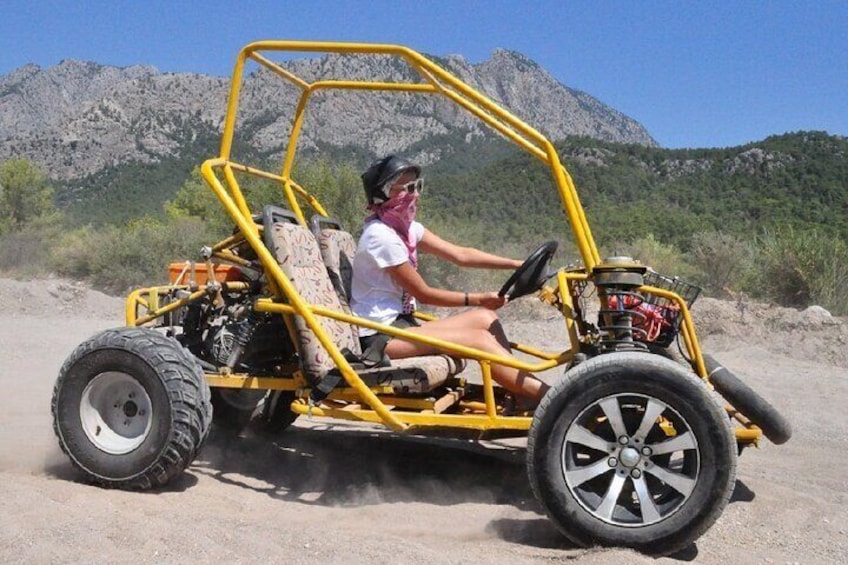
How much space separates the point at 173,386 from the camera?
14.7 ft

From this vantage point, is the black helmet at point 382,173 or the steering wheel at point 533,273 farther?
the black helmet at point 382,173

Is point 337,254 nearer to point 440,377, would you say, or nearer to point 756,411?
point 440,377

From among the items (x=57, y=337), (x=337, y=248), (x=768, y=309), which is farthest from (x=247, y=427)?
(x=768, y=309)

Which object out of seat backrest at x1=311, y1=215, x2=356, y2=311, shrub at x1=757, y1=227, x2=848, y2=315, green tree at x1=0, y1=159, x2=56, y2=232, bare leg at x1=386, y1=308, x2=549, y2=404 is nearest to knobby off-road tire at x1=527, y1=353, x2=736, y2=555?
bare leg at x1=386, y1=308, x2=549, y2=404

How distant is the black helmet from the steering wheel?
0.92 metres

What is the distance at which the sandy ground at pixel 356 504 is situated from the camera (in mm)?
3551

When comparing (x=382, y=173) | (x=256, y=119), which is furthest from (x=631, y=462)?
(x=256, y=119)

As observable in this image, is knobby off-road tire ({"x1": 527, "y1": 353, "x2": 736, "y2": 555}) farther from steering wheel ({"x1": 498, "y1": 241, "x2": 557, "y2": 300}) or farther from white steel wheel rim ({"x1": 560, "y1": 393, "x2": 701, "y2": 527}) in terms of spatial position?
steering wheel ({"x1": 498, "y1": 241, "x2": 557, "y2": 300})

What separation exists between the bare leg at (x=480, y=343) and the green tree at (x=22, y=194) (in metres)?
33.1

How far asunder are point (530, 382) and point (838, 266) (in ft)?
31.0

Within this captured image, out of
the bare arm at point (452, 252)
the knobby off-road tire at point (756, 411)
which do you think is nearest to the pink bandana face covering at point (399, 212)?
the bare arm at point (452, 252)

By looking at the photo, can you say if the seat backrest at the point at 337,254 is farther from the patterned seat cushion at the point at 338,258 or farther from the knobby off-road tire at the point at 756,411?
the knobby off-road tire at the point at 756,411

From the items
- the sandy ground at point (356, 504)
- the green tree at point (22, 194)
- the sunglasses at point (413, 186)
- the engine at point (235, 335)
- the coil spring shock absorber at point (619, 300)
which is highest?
the green tree at point (22, 194)

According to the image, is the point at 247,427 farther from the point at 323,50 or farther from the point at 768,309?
the point at 768,309
